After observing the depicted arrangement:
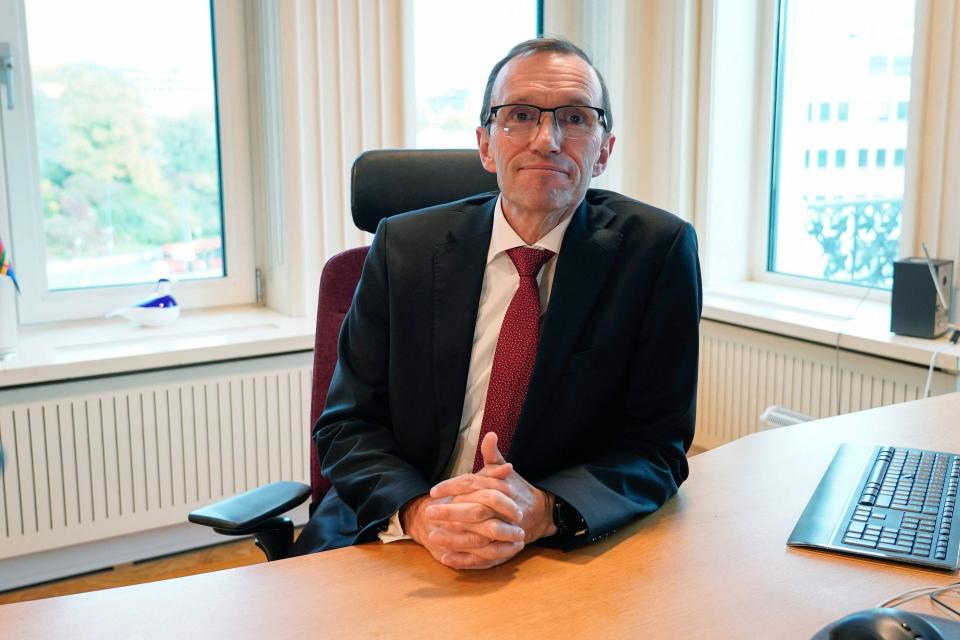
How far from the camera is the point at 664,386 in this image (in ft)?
4.70

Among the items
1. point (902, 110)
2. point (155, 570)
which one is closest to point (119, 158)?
point (155, 570)

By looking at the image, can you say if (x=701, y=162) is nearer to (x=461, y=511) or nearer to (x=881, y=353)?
(x=881, y=353)

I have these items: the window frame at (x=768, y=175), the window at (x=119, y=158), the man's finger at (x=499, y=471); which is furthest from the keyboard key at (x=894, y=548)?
the window at (x=119, y=158)

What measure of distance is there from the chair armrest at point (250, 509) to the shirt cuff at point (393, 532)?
0.36m

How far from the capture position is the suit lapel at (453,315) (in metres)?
1.46

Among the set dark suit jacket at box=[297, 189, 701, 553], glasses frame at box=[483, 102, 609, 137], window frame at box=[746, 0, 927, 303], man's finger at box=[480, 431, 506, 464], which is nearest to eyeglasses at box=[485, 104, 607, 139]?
glasses frame at box=[483, 102, 609, 137]

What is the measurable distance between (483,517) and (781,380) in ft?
6.70

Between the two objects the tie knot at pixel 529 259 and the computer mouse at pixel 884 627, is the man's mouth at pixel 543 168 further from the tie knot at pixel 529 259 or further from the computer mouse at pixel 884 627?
the computer mouse at pixel 884 627

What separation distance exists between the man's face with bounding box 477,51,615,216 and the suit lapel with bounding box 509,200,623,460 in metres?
0.07

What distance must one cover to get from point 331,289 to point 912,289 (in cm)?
169

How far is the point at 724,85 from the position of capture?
131 inches

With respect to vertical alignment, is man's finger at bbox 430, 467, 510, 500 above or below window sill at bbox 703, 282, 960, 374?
above

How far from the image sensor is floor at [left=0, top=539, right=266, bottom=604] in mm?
2652

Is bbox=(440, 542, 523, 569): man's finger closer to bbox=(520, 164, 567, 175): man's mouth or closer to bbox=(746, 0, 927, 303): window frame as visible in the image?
bbox=(520, 164, 567, 175): man's mouth
